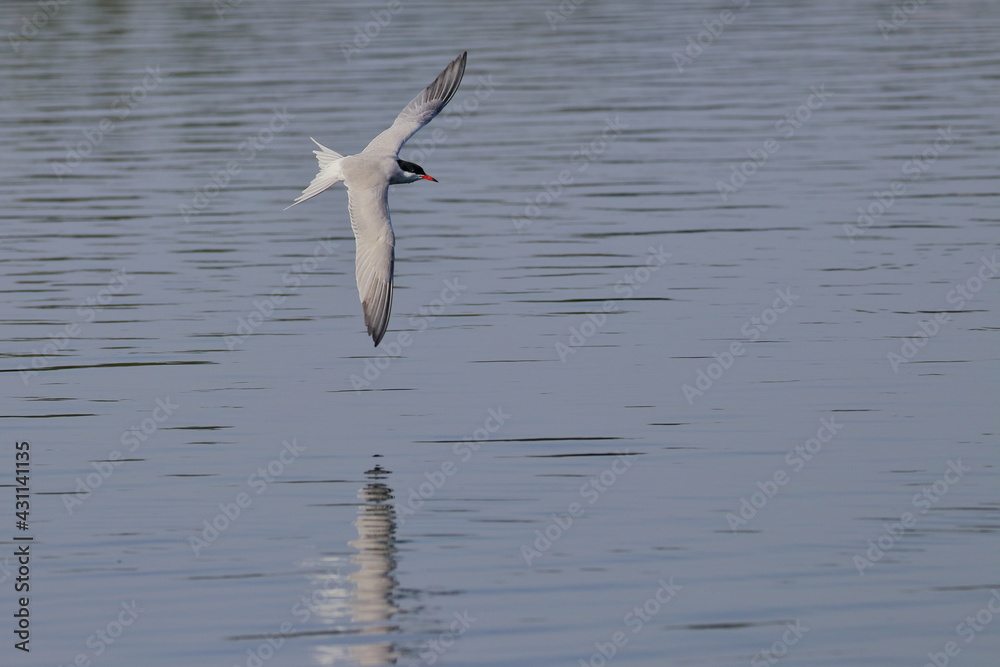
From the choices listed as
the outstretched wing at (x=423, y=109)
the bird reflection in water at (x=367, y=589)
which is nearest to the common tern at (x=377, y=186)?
the outstretched wing at (x=423, y=109)

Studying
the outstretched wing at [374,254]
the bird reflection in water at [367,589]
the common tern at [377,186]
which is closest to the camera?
the bird reflection in water at [367,589]

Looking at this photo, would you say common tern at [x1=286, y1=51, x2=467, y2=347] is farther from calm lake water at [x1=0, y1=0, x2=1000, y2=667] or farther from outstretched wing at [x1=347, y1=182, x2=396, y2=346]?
calm lake water at [x1=0, y1=0, x2=1000, y2=667]

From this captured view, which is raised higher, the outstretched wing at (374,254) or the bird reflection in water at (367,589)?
the outstretched wing at (374,254)

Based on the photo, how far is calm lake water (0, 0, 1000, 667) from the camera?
876cm

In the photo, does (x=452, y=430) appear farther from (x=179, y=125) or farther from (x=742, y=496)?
(x=179, y=125)

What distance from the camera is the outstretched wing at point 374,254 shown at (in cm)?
1202

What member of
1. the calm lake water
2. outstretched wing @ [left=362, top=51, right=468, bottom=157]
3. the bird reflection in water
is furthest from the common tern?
the bird reflection in water

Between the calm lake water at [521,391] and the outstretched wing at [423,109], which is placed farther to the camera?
the outstretched wing at [423,109]

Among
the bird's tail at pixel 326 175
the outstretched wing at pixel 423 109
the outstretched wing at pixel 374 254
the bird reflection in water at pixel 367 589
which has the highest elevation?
the outstretched wing at pixel 423 109

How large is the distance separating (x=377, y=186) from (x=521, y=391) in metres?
1.90

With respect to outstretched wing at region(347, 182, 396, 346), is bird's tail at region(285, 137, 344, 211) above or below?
above

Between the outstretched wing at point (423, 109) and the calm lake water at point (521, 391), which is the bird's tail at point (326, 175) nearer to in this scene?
the outstretched wing at point (423, 109)

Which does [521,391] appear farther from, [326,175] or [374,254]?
[326,175]

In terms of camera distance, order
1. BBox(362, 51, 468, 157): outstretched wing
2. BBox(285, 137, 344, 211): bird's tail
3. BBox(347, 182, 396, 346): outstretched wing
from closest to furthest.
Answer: BBox(347, 182, 396, 346): outstretched wing → BBox(285, 137, 344, 211): bird's tail → BBox(362, 51, 468, 157): outstretched wing
